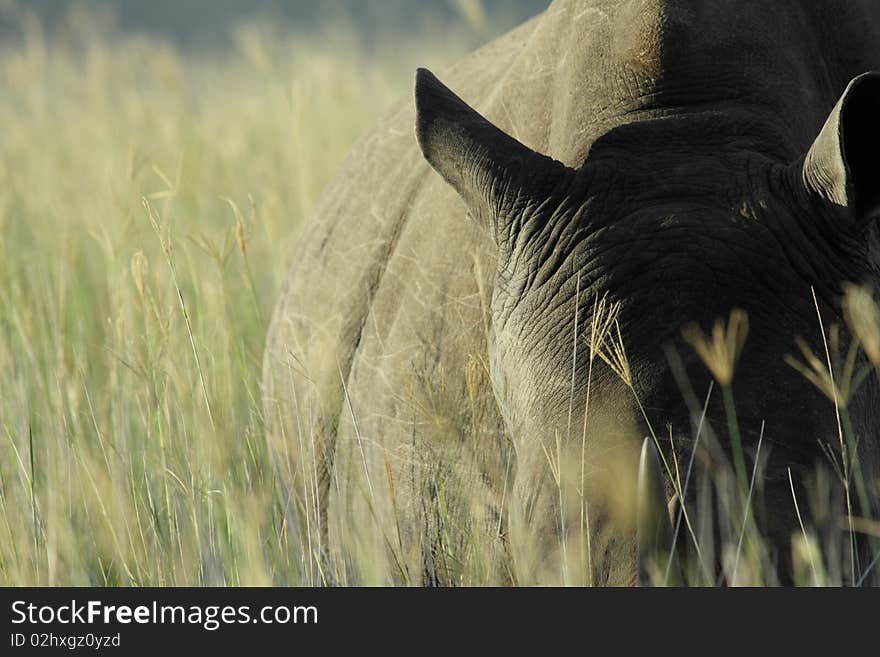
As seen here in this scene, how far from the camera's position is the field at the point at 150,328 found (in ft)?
10.5

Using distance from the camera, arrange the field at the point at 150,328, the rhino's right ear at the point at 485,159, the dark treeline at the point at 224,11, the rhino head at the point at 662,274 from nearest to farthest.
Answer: the rhino head at the point at 662,274, the rhino's right ear at the point at 485,159, the field at the point at 150,328, the dark treeline at the point at 224,11

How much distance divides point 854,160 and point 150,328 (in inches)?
75.0

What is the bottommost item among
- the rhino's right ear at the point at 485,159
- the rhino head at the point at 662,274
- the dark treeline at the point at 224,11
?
the rhino head at the point at 662,274

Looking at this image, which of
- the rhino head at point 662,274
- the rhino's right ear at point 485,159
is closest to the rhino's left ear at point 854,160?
the rhino head at point 662,274

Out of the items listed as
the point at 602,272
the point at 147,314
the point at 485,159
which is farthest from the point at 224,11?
the point at 602,272

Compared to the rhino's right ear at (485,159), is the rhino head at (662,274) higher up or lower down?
lower down

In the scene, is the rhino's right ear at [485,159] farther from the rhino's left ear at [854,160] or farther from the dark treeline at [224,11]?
the dark treeline at [224,11]

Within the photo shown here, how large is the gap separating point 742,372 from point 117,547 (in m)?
1.50

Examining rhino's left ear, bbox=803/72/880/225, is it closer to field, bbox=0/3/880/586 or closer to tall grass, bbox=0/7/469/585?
field, bbox=0/3/880/586

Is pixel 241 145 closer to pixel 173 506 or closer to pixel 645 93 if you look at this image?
pixel 173 506

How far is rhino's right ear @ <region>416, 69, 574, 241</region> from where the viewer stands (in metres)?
2.78

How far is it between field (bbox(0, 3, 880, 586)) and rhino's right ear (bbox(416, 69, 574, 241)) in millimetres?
690

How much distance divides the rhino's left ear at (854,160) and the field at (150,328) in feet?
0.70

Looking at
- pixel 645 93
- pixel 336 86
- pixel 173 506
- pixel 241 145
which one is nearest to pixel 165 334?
pixel 173 506
